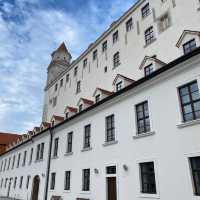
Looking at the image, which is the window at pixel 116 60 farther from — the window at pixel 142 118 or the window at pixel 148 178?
the window at pixel 148 178

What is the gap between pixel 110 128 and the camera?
50.6ft

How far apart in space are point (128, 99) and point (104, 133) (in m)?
3.20

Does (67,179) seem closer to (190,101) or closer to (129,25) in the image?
(190,101)

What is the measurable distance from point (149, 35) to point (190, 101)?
34.7 ft

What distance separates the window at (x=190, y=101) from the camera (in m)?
10.4

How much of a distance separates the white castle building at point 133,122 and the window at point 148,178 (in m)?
0.05

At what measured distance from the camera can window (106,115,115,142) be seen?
49.6 feet

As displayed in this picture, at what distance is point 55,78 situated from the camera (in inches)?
1428

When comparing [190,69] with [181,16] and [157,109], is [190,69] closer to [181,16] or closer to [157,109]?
[157,109]

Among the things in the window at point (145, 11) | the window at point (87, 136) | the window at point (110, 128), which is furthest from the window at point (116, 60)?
the window at point (110, 128)

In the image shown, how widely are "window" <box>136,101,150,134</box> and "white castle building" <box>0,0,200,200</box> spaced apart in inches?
2.4

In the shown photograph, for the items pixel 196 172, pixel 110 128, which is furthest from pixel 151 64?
pixel 196 172

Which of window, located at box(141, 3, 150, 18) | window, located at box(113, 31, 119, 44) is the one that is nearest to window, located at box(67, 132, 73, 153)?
window, located at box(113, 31, 119, 44)

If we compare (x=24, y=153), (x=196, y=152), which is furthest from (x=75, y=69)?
(x=196, y=152)
